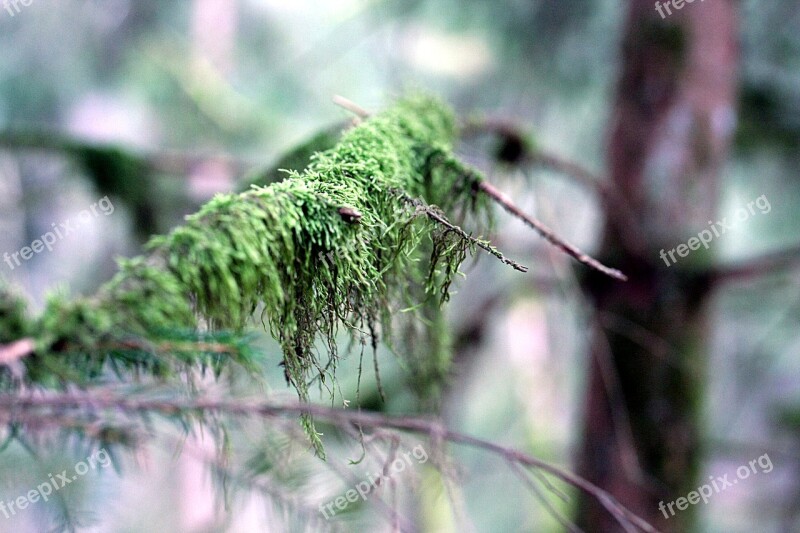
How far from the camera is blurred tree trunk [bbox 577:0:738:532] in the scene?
280cm

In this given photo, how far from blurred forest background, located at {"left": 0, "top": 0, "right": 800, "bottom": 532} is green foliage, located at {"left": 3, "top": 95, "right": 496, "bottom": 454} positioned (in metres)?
0.27

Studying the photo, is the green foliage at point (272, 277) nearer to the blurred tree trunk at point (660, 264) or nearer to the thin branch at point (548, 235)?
the thin branch at point (548, 235)

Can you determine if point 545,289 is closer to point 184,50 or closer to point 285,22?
point 184,50

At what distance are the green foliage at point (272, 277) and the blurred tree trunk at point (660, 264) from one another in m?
1.99

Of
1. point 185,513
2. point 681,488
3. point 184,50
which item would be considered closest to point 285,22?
point 184,50

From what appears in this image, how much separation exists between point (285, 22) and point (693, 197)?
11440 millimetres

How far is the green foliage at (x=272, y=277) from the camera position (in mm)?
661


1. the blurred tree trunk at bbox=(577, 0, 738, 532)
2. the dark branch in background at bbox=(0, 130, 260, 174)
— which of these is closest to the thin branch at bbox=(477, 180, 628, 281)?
the blurred tree trunk at bbox=(577, 0, 738, 532)

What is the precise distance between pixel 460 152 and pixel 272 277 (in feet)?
7.28

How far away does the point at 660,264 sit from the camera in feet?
9.30

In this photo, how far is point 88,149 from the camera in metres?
2.50

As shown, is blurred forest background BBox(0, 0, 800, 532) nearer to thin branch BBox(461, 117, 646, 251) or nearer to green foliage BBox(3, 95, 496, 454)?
thin branch BBox(461, 117, 646, 251)

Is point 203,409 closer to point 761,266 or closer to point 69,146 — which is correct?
point 69,146

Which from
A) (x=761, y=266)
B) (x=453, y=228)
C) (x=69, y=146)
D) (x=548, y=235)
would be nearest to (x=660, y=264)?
(x=761, y=266)
